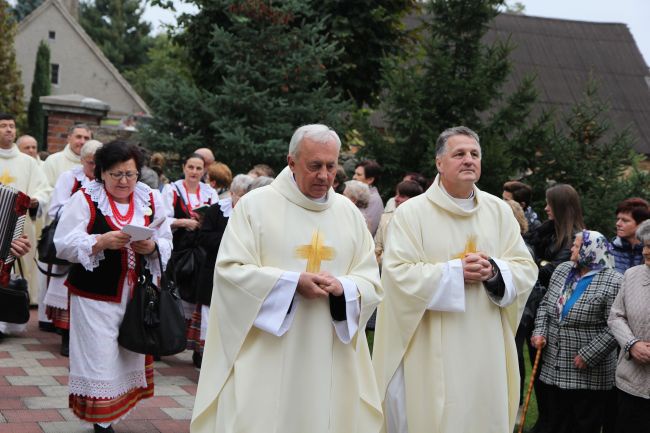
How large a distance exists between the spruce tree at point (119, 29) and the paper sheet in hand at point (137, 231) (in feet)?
247

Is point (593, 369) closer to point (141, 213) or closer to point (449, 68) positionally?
point (141, 213)

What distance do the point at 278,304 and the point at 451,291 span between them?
1.11 metres

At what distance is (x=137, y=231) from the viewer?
6734 mm

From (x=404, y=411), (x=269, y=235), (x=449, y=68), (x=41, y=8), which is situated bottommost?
(x=404, y=411)

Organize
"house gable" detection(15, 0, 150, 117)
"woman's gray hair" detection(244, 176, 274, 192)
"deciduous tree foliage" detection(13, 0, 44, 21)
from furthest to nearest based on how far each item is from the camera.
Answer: "deciduous tree foliage" detection(13, 0, 44, 21) < "house gable" detection(15, 0, 150, 117) < "woman's gray hair" detection(244, 176, 274, 192)

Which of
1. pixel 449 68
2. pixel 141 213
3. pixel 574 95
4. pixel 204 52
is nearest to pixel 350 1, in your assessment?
pixel 204 52

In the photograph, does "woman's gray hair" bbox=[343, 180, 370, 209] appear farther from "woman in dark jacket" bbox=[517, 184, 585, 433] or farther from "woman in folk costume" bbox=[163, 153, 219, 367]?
"woman in dark jacket" bbox=[517, 184, 585, 433]

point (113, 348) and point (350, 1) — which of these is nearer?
point (113, 348)

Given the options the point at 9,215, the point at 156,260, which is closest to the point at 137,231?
the point at 156,260

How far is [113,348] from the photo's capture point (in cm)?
687

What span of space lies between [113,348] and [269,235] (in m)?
2.16

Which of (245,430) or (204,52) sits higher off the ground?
(204,52)

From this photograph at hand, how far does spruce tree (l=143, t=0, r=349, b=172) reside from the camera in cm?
1409

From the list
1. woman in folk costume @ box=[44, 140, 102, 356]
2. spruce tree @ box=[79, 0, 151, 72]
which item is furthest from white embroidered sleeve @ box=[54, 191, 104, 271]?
spruce tree @ box=[79, 0, 151, 72]
